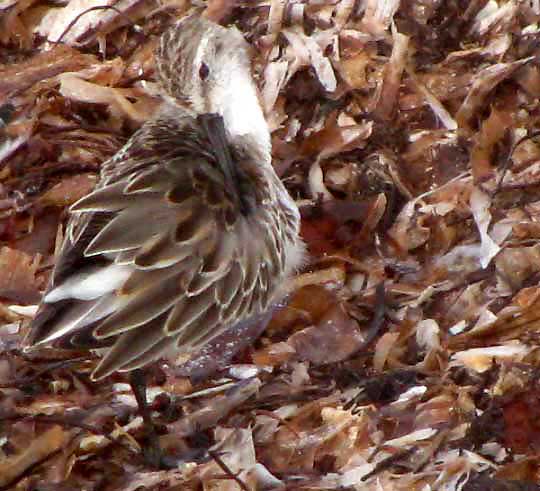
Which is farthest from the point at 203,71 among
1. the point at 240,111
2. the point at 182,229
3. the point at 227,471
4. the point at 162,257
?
the point at 227,471

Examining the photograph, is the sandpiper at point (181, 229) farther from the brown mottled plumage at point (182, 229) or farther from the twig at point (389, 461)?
the twig at point (389, 461)

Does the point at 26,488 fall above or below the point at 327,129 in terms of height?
below

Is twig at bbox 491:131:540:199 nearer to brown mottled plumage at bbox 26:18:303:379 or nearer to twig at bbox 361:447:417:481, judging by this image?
brown mottled plumage at bbox 26:18:303:379

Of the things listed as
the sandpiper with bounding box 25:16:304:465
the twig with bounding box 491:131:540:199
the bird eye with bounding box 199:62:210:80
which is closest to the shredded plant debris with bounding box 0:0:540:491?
the twig with bounding box 491:131:540:199

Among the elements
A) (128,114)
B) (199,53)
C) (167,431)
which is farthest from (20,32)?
(167,431)

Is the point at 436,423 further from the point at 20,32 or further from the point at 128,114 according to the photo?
the point at 20,32

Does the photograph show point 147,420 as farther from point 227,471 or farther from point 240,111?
point 240,111
